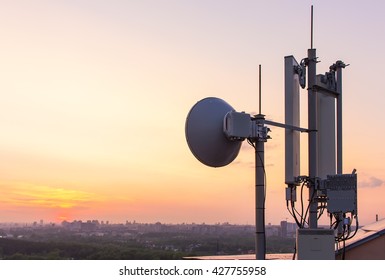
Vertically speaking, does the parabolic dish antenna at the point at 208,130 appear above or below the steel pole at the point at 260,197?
above

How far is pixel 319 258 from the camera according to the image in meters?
7.90

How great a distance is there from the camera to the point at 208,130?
866cm

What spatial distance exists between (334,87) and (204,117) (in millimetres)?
3482

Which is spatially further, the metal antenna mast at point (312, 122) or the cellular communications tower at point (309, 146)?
the metal antenna mast at point (312, 122)

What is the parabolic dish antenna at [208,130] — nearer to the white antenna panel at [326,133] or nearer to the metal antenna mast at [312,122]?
the metal antenna mast at [312,122]

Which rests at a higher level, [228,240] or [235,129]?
[235,129]

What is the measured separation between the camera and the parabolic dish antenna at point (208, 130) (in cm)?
862

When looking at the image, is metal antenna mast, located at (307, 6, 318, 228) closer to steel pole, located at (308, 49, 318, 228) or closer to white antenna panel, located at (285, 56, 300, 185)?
steel pole, located at (308, 49, 318, 228)

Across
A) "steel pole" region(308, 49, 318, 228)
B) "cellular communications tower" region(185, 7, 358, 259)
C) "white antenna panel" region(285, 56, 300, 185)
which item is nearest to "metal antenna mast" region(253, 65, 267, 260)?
"cellular communications tower" region(185, 7, 358, 259)

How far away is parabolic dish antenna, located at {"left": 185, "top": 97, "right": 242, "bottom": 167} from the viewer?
28.3 feet

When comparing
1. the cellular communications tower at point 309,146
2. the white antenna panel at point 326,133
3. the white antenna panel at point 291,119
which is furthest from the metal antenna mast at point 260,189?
the white antenna panel at point 326,133

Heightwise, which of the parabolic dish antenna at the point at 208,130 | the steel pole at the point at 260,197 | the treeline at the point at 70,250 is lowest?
the treeline at the point at 70,250

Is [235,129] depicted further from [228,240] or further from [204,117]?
[228,240]
